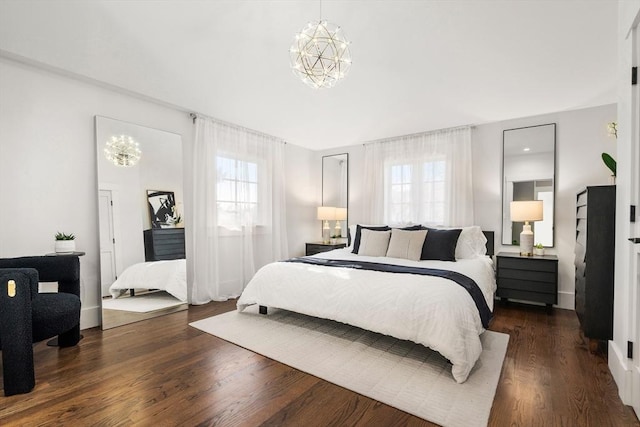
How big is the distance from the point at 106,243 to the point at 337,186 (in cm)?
365

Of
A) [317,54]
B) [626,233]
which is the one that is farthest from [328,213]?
[626,233]

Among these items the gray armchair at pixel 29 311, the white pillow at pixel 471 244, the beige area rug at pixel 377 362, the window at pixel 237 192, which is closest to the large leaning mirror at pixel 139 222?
the gray armchair at pixel 29 311

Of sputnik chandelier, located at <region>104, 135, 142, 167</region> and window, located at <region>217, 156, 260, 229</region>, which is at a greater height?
sputnik chandelier, located at <region>104, 135, 142, 167</region>

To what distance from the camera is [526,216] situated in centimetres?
368

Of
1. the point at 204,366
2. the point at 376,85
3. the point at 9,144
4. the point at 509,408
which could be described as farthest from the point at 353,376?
the point at 9,144

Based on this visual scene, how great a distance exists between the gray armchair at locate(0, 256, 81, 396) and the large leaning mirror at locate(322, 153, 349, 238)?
3.71m

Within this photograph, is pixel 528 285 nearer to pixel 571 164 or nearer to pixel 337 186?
pixel 571 164

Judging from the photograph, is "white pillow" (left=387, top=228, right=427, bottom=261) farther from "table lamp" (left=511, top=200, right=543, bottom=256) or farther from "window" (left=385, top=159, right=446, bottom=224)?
"table lamp" (left=511, top=200, right=543, bottom=256)

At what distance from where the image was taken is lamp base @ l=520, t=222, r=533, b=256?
12.3 ft

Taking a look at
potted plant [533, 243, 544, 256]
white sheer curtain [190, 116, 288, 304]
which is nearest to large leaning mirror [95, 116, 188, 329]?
white sheer curtain [190, 116, 288, 304]

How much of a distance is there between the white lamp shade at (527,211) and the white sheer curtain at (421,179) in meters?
0.62

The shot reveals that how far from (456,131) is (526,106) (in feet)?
2.91

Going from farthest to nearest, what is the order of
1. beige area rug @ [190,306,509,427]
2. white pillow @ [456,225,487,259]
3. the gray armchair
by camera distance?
1. white pillow @ [456,225,487,259]
2. the gray armchair
3. beige area rug @ [190,306,509,427]

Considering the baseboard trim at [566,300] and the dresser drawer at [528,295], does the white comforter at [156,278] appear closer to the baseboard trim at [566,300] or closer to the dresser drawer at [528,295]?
the dresser drawer at [528,295]
